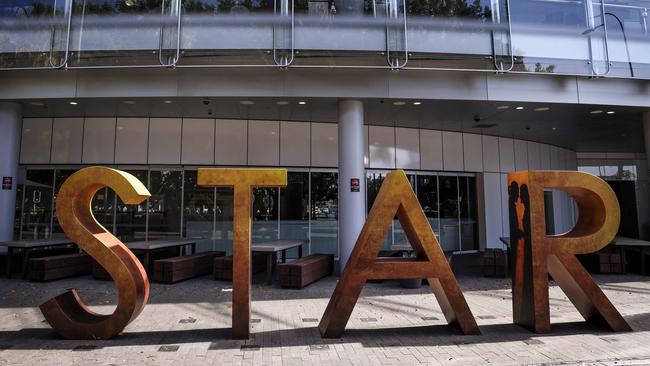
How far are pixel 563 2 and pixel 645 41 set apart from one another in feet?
8.45

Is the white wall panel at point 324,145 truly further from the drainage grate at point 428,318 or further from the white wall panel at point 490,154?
the drainage grate at point 428,318

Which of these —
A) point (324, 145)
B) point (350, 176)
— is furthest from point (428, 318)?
point (324, 145)

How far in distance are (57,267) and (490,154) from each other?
15.3 metres

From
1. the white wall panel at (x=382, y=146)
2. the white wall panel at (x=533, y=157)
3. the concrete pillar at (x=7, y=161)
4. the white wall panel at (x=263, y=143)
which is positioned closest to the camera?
the concrete pillar at (x=7, y=161)

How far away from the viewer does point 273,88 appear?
1095cm

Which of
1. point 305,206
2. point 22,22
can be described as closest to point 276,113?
point 305,206

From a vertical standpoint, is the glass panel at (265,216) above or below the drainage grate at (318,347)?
above

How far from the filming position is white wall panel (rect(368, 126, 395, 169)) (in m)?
15.5

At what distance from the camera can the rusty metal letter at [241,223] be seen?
577cm

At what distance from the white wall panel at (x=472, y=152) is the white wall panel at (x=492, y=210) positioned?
1.94 ft

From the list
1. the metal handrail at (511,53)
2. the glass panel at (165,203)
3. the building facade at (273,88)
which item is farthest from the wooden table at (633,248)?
the glass panel at (165,203)

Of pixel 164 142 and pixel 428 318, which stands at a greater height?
pixel 164 142

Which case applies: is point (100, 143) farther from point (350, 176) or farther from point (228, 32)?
point (350, 176)

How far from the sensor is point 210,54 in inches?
409
